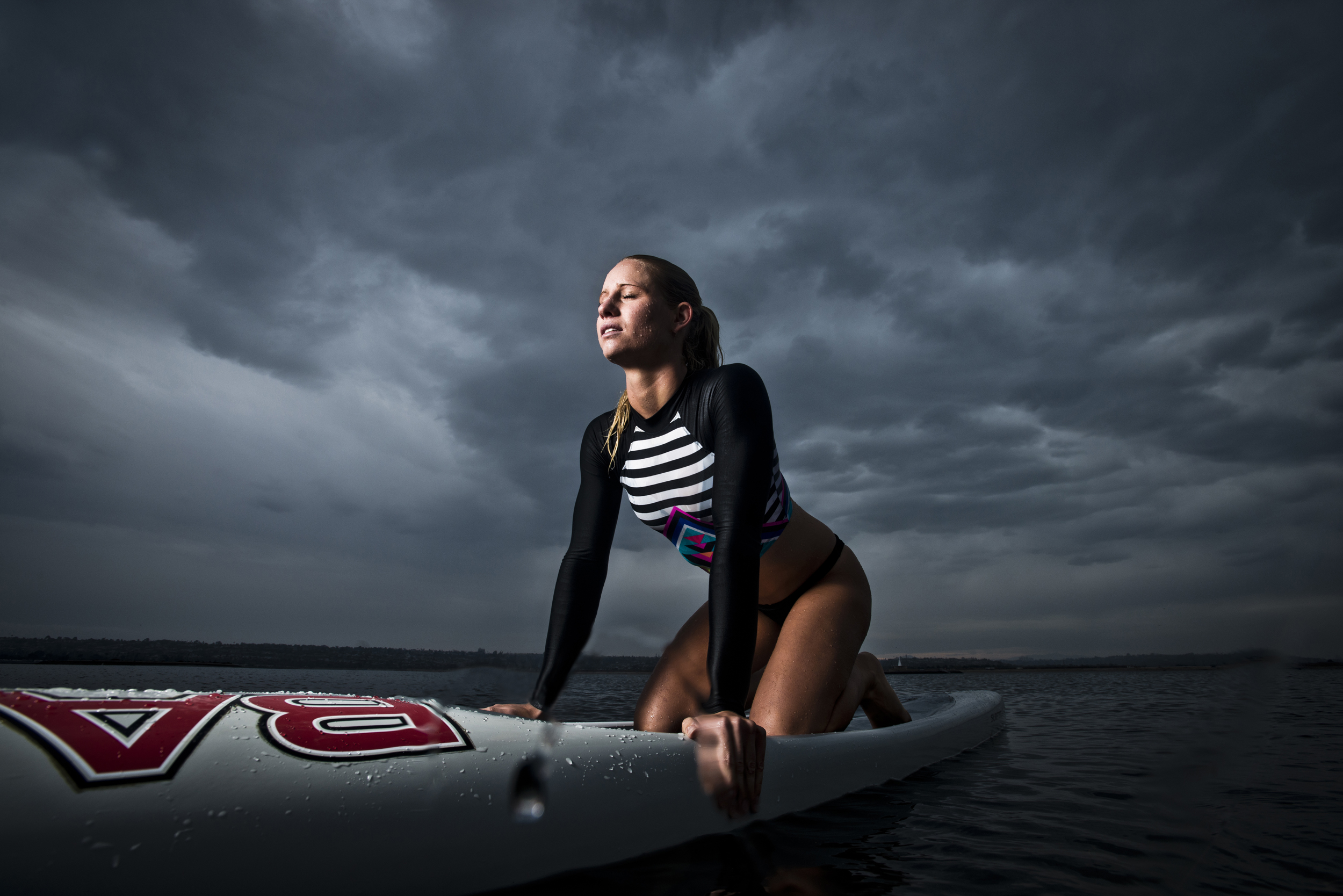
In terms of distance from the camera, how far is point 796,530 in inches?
104

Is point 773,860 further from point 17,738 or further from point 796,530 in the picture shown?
point 17,738

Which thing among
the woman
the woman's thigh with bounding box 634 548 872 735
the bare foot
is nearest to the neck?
the woman

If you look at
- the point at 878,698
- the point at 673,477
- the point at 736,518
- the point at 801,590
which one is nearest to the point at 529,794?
the point at 736,518

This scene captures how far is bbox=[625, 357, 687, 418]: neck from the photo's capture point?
2400 mm

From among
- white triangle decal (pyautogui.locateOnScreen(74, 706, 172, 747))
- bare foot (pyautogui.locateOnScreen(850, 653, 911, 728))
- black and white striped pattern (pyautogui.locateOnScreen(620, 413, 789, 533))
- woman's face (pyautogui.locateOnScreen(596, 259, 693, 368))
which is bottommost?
Result: bare foot (pyautogui.locateOnScreen(850, 653, 911, 728))

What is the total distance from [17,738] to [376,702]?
0.70 m

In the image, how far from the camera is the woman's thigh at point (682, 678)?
2.69 m

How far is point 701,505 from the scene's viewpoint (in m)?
2.33

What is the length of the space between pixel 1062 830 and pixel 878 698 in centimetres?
118

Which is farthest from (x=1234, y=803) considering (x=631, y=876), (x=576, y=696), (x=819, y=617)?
(x=576, y=696)

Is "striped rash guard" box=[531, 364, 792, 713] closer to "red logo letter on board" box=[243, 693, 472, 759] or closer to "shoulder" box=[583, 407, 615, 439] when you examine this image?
"shoulder" box=[583, 407, 615, 439]

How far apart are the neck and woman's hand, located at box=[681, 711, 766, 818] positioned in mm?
1133

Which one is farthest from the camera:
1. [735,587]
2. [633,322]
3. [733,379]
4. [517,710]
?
[633,322]

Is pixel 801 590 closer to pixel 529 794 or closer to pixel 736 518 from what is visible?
pixel 736 518
